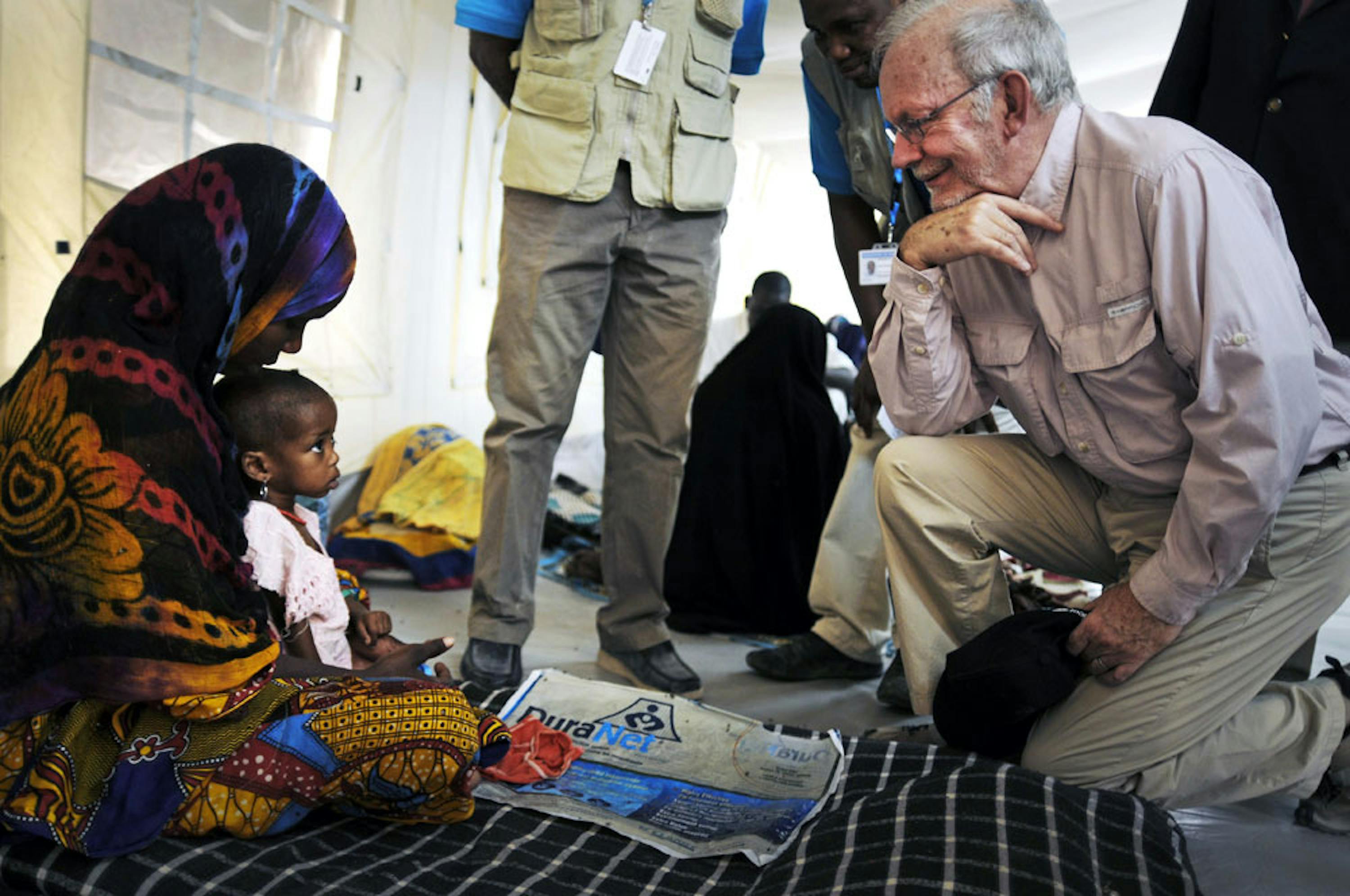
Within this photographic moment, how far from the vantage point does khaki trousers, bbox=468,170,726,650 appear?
99.4 inches

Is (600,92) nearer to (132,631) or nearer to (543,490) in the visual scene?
(543,490)

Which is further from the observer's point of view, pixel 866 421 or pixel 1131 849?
pixel 866 421

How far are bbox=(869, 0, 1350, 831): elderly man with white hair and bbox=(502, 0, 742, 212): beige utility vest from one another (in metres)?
0.77

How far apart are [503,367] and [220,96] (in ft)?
4.99

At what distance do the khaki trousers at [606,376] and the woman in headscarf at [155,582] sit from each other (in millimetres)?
929

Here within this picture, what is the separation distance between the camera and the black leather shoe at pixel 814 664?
2.78m

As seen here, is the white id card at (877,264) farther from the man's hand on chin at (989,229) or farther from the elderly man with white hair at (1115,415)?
the man's hand on chin at (989,229)

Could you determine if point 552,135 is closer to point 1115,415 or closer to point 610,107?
A: point 610,107

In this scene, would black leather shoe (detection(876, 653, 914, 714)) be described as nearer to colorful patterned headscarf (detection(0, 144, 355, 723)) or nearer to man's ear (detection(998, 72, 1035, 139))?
man's ear (detection(998, 72, 1035, 139))

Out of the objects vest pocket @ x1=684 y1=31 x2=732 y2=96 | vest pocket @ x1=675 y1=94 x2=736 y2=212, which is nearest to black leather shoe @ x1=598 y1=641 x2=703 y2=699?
vest pocket @ x1=675 y1=94 x2=736 y2=212

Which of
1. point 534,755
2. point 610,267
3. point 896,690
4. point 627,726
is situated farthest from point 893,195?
point 534,755

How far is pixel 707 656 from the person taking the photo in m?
3.04

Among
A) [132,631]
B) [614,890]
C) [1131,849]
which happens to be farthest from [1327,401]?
[132,631]

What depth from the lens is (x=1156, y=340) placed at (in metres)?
1.70
